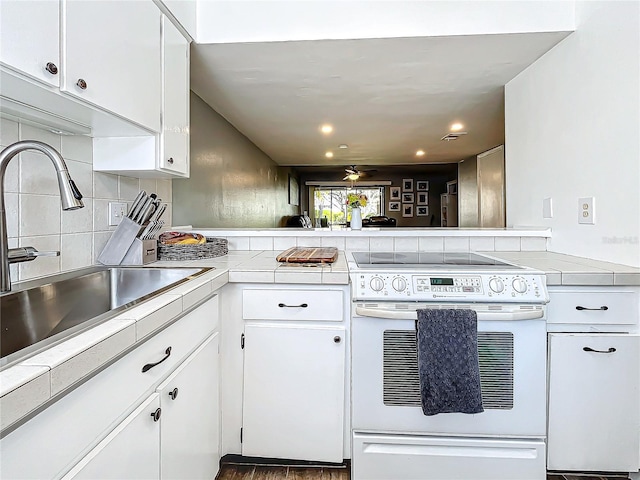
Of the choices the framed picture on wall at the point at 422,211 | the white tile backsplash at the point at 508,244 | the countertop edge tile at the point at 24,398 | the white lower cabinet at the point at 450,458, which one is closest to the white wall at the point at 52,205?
the countertop edge tile at the point at 24,398

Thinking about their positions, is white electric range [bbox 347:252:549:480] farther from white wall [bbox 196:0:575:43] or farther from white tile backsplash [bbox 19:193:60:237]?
white wall [bbox 196:0:575:43]

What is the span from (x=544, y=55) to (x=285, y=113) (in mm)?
2032

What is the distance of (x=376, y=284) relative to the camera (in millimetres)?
1478

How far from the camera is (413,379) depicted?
1462 millimetres

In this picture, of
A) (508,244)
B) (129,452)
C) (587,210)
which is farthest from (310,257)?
(587,210)

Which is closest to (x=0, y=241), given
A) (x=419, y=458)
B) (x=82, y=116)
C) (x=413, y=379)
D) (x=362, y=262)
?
(x=82, y=116)

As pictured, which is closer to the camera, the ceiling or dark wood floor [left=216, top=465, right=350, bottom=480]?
dark wood floor [left=216, top=465, right=350, bottom=480]

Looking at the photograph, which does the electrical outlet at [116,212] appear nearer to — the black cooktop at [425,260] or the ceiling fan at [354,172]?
the black cooktop at [425,260]

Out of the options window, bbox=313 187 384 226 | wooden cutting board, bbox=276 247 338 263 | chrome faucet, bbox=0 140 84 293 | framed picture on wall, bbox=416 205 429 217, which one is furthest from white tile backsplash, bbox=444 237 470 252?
window, bbox=313 187 384 226

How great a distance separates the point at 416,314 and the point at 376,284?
184 mm

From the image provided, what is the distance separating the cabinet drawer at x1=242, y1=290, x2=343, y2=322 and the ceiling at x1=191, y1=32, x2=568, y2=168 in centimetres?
128

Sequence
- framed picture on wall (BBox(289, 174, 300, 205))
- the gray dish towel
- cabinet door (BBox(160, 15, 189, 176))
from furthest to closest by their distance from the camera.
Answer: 1. framed picture on wall (BBox(289, 174, 300, 205))
2. cabinet door (BBox(160, 15, 189, 176))
3. the gray dish towel

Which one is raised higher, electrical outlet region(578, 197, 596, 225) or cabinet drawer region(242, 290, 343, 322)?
electrical outlet region(578, 197, 596, 225)

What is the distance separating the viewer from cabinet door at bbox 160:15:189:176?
165 centimetres
